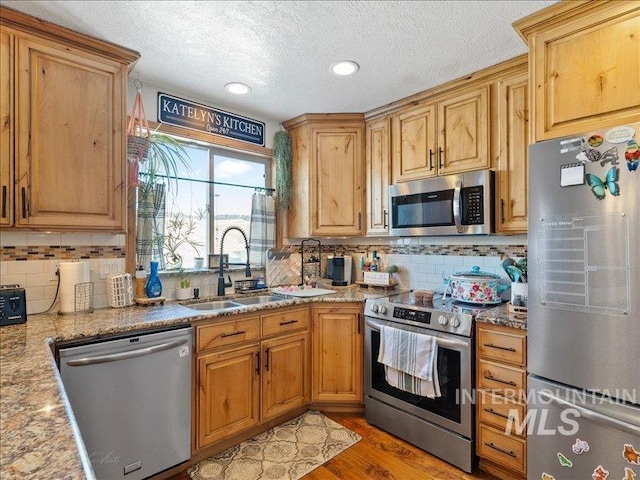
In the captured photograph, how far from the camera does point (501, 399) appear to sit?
1.92 m

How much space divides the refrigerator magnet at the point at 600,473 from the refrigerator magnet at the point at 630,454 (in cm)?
11

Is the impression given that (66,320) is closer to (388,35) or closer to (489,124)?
(388,35)

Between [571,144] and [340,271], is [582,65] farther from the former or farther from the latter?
[340,271]

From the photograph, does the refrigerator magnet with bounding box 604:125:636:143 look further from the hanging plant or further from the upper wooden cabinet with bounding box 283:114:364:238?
the hanging plant

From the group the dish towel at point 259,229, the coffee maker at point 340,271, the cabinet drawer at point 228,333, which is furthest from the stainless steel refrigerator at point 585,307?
the dish towel at point 259,229

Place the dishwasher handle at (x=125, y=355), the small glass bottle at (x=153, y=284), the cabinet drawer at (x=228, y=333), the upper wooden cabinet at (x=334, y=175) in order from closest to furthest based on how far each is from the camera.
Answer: the dishwasher handle at (x=125, y=355)
the cabinet drawer at (x=228, y=333)
the small glass bottle at (x=153, y=284)
the upper wooden cabinet at (x=334, y=175)

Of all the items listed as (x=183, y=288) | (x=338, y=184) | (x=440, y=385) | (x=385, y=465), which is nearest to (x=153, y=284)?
(x=183, y=288)

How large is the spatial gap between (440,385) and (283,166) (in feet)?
7.14

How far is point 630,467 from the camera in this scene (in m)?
1.43

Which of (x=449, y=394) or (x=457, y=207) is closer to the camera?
(x=449, y=394)

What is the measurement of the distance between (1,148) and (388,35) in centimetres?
204

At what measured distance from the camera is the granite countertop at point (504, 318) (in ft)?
6.03

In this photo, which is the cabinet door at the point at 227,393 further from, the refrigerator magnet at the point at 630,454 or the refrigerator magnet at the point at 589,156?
the refrigerator magnet at the point at 589,156

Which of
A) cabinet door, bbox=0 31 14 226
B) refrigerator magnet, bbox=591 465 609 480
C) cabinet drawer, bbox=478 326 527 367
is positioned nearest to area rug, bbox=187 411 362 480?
cabinet drawer, bbox=478 326 527 367
